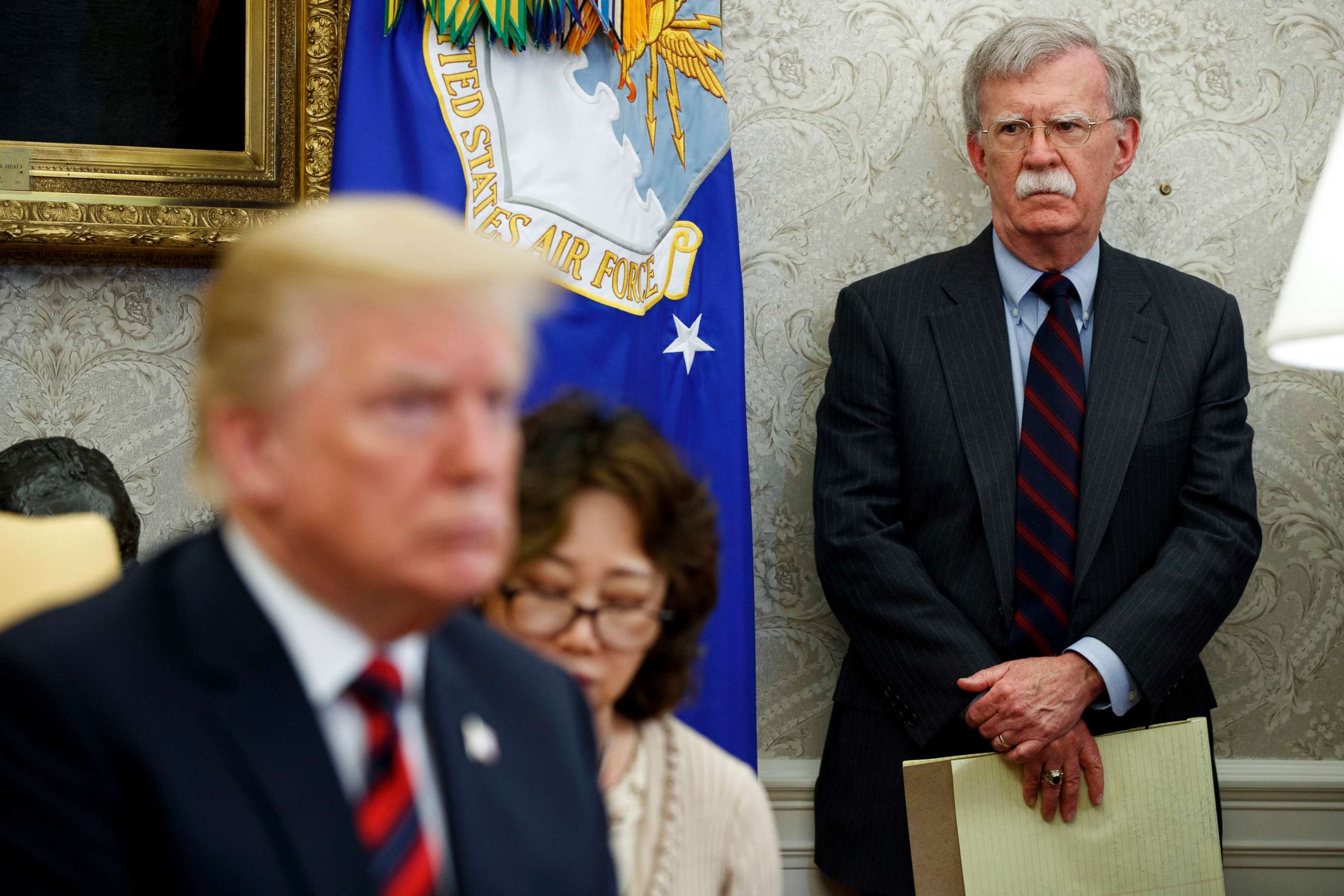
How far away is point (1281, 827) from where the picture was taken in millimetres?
2873

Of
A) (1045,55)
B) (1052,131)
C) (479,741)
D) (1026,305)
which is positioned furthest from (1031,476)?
(479,741)

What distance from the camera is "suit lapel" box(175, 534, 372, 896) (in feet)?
1.73

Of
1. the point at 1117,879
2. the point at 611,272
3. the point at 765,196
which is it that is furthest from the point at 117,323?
the point at 1117,879

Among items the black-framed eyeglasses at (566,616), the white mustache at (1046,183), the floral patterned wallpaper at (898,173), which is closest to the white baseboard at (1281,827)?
the floral patterned wallpaper at (898,173)

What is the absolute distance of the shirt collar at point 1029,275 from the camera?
2.43 m

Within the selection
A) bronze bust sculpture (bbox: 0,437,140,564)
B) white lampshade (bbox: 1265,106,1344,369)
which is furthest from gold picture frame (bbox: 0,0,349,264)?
white lampshade (bbox: 1265,106,1344,369)

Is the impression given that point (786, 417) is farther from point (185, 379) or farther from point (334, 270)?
point (334, 270)

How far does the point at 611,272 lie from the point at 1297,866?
2.04 metres

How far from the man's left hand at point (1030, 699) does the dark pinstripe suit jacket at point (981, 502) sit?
0.04 metres

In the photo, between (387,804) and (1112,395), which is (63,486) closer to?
(387,804)

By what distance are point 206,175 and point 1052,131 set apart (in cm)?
162

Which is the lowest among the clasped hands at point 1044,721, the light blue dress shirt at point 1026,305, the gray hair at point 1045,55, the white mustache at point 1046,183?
the clasped hands at point 1044,721

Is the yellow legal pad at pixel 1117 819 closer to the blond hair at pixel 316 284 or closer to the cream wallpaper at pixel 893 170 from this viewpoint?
the cream wallpaper at pixel 893 170

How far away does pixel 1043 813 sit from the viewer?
7.18 ft
